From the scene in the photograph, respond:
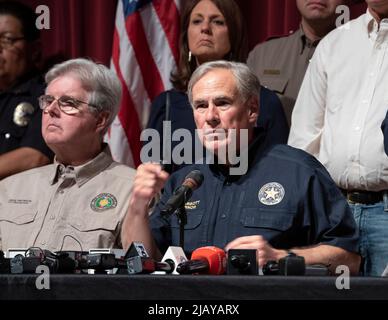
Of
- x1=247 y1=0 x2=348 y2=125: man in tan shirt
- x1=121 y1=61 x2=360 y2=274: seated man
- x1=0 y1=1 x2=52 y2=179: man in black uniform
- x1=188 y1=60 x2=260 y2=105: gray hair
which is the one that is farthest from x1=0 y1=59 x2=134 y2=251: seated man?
x1=247 y1=0 x2=348 y2=125: man in tan shirt

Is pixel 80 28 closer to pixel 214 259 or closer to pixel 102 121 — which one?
pixel 102 121

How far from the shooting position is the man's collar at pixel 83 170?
Result: 12.3 feet

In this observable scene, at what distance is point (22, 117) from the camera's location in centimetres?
445

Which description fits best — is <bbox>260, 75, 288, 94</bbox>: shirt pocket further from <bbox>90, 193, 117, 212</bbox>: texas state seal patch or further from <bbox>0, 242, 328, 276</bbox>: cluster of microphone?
<bbox>0, 242, 328, 276</bbox>: cluster of microphone

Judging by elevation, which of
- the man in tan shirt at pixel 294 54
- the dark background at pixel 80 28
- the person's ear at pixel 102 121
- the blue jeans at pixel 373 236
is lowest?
the blue jeans at pixel 373 236

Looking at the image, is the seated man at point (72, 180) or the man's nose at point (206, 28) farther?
the man's nose at point (206, 28)

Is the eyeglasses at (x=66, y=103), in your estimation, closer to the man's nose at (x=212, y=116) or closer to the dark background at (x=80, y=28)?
the man's nose at (x=212, y=116)

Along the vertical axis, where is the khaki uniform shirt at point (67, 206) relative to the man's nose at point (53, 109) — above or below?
below

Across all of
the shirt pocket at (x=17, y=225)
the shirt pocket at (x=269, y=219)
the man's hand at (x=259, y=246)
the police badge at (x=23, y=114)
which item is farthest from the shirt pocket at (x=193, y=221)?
the police badge at (x=23, y=114)

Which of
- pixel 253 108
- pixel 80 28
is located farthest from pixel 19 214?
pixel 80 28

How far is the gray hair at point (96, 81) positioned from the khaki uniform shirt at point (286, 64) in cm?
69

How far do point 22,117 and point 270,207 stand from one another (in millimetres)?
1654
